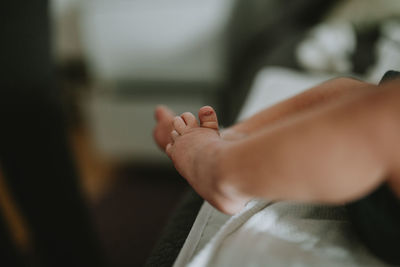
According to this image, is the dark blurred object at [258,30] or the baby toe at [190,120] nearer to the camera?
the baby toe at [190,120]

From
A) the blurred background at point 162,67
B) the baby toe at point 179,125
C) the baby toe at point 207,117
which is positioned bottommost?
the blurred background at point 162,67

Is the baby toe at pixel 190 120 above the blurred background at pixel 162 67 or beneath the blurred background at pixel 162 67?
above

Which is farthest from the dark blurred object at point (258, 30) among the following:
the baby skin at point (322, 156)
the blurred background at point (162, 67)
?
the baby skin at point (322, 156)

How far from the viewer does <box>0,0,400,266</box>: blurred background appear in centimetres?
84

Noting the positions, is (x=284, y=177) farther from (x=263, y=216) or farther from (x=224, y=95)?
(x=224, y=95)

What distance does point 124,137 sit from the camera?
4.17 feet

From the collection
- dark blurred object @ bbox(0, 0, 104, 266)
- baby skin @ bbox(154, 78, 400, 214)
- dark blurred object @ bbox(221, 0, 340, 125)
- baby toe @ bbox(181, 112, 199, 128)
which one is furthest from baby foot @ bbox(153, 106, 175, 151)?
dark blurred object @ bbox(221, 0, 340, 125)

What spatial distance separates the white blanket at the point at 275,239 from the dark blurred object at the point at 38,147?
0.45 metres

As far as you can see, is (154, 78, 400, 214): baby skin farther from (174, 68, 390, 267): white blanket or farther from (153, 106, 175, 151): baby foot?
(153, 106, 175, 151): baby foot

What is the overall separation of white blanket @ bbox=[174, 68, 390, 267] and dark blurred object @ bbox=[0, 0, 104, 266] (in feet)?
1.48

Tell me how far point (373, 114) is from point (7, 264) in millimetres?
767

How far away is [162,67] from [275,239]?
96 centimetres

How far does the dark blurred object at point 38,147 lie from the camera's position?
0.64m

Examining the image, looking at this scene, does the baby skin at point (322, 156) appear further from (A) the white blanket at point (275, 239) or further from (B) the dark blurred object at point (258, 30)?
(B) the dark blurred object at point (258, 30)
